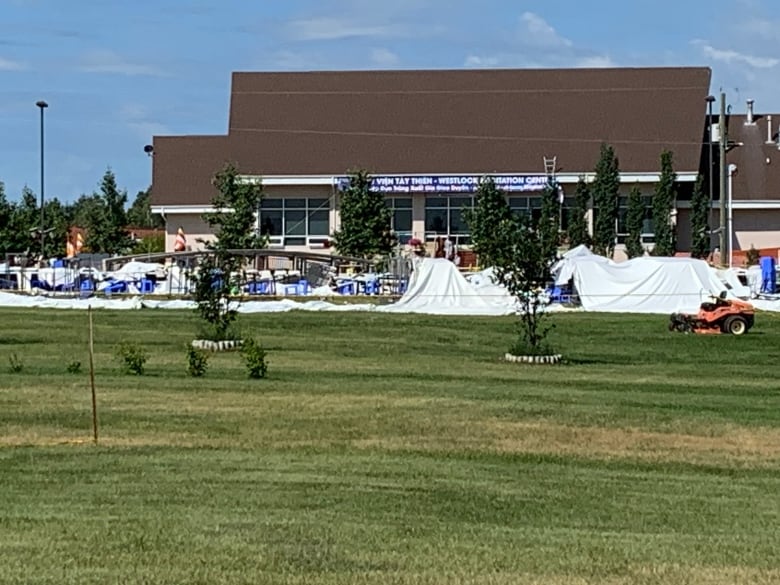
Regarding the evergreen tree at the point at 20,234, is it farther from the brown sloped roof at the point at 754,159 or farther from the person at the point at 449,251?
the brown sloped roof at the point at 754,159

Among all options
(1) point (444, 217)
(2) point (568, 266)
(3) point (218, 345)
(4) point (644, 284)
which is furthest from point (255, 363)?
(1) point (444, 217)

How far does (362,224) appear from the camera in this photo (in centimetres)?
6788

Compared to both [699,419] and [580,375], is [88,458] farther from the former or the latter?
[580,375]

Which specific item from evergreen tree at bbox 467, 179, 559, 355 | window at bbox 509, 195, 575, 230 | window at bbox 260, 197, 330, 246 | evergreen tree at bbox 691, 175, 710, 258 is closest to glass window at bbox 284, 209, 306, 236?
window at bbox 260, 197, 330, 246

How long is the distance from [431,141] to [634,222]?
1159 cm

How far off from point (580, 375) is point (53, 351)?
1115 centimetres

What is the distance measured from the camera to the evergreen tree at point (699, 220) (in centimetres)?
7106

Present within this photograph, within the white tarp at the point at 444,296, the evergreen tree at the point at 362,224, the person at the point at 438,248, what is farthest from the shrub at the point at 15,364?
the person at the point at 438,248

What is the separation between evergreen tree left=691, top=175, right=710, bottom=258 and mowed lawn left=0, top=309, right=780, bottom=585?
135 ft

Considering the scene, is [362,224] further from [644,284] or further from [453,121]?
[644,284]

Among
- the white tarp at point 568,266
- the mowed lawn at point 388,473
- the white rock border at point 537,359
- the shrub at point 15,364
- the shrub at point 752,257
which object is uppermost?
the shrub at point 752,257

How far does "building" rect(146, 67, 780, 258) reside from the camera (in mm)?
73875

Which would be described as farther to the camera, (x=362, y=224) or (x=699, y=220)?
(x=699, y=220)

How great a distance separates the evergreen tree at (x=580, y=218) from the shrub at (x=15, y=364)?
145 feet
